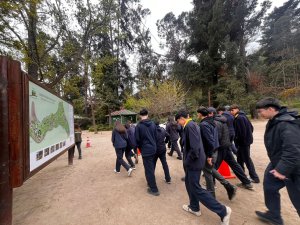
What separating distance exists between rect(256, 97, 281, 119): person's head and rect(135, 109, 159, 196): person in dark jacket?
2384 millimetres

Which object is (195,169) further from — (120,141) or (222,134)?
(120,141)

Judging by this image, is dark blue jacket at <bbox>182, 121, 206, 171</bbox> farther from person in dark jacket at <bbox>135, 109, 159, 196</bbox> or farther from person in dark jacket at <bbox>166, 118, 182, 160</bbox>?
person in dark jacket at <bbox>166, 118, 182, 160</bbox>

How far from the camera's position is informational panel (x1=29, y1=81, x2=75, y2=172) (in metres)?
3.30

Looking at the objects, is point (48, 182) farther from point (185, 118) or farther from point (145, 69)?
point (145, 69)

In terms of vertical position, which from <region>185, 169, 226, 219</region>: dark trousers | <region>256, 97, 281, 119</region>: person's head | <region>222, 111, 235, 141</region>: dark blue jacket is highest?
<region>256, 97, 281, 119</region>: person's head

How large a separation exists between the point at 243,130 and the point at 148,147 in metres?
2.39

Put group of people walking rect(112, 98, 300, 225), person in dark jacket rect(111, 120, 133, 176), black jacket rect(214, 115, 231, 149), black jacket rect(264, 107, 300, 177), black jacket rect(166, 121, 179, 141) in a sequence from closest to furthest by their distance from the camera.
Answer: black jacket rect(264, 107, 300, 177) < group of people walking rect(112, 98, 300, 225) < black jacket rect(214, 115, 231, 149) < person in dark jacket rect(111, 120, 133, 176) < black jacket rect(166, 121, 179, 141)

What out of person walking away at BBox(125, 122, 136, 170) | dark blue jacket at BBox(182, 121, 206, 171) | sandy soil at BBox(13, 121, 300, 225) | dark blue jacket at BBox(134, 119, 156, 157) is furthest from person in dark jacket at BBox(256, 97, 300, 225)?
person walking away at BBox(125, 122, 136, 170)

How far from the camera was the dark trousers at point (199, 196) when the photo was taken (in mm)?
3055

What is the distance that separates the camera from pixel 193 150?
328 centimetres

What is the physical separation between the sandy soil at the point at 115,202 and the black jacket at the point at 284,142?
1.25 metres

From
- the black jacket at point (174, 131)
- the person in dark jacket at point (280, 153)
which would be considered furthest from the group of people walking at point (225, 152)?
the black jacket at point (174, 131)

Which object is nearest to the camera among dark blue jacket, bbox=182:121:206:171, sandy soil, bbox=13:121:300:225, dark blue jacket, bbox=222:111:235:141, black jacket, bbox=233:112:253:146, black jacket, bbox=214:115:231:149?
dark blue jacket, bbox=182:121:206:171

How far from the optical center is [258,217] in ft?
11.0
